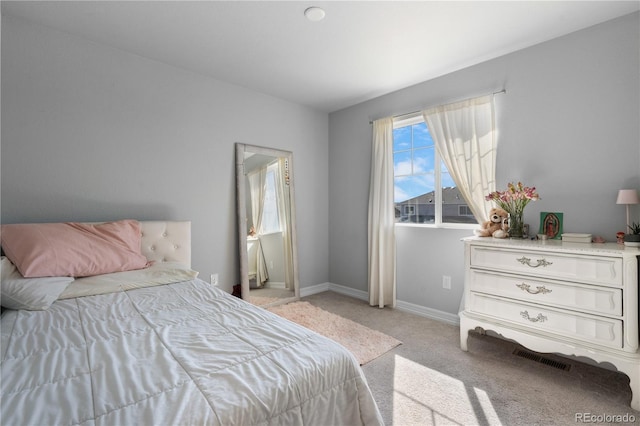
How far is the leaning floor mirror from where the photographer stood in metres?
3.31

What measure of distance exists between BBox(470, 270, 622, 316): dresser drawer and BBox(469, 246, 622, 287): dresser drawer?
45 mm

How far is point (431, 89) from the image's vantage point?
3.13 metres

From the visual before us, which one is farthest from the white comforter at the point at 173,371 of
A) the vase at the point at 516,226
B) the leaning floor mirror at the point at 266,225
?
the vase at the point at 516,226

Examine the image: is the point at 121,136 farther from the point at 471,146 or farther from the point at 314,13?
the point at 471,146

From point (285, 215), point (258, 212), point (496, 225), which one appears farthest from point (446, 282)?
point (258, 212)

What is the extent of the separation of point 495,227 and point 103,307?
9.18 feet

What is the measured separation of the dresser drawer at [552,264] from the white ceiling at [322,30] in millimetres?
1687

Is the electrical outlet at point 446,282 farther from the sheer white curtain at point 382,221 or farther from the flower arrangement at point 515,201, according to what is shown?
the flower arrangement at point 515,201

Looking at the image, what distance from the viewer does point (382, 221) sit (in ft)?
11.4

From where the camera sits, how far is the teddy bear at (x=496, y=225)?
2.43 metres

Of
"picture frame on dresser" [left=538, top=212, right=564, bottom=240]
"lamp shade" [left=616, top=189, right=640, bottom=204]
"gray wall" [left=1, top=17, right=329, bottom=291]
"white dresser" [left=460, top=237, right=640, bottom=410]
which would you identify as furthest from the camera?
"picture frame on dresser" [left=538, top=212, right=564, bottom=240]

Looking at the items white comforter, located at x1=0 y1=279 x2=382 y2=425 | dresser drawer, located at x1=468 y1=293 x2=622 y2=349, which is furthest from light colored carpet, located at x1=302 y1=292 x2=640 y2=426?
white comforter, located at x1=0 y1=279 x2=382 y2=425

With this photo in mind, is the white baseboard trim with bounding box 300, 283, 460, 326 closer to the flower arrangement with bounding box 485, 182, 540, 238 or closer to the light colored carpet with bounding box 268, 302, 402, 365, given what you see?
the light colored carpet with bounding box 268, 302, 402, 365

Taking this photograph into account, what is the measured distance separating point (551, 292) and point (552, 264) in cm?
19
